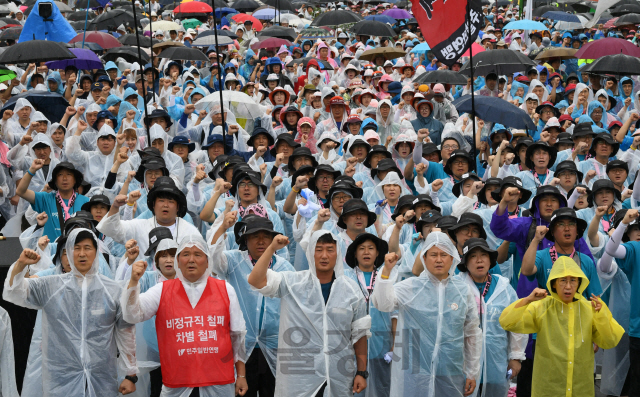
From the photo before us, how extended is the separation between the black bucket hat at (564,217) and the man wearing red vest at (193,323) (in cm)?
265

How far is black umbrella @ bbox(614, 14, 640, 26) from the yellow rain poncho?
59.7ft

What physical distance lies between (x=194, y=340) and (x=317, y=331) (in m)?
0.85

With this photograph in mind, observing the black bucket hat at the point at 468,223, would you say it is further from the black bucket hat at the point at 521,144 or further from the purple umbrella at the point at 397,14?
the purple umbrella at the point at 397,14

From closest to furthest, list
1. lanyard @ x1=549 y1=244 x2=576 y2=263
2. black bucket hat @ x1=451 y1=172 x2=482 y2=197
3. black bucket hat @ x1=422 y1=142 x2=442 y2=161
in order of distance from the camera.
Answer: lanyard @ x1=549 y1=244 x2=576 y2=263, black bucket hat @ x1=451 y1=172 x2=482 y2=197, black bucket hat @ x1=422 y1=142 x2=442 y2=161

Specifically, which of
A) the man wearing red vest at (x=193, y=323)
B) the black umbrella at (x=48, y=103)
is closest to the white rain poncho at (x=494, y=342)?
the man wearing red vest at (x=193, y=323)

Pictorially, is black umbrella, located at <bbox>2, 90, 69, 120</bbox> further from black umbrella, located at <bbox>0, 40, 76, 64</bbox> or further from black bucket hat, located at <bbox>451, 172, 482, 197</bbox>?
black bucket hat, located at <bbox>451, 172, 482, 197</bbox>

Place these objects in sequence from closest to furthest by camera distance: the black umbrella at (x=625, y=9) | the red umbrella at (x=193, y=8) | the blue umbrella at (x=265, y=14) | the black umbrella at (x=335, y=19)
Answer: the black umbrella at (x=335, y=19) < the red umbrella at (x=193, y=8) < the blue umbrella at (x=265, y=14) < the black umbrella at (x=625, y=9)

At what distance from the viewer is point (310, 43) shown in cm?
1912

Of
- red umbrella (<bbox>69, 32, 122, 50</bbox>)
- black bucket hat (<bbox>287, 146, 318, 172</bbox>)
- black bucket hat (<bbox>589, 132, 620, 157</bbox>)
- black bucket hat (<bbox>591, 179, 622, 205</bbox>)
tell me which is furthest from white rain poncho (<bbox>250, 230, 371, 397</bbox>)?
red umbrella (<bbox>69, 32, 122, 50</bbox>)

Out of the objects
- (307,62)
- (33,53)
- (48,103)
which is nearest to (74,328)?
(33,53)

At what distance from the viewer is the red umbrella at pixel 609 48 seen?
1379 centimetres

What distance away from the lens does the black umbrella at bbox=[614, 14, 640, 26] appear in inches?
856

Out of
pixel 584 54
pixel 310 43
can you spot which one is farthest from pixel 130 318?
pixel 310 43

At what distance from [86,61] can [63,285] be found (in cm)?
930
